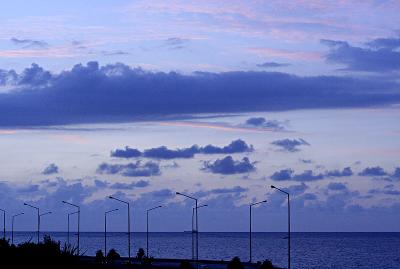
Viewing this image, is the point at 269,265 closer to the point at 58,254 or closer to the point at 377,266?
the point at 58,254

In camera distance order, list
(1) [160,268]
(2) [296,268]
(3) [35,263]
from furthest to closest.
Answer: (2) [296,268], (1) [160,268], (3) [35,263]

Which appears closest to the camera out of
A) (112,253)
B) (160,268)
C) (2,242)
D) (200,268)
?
(2,242)

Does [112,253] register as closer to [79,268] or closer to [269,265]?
[269,265]

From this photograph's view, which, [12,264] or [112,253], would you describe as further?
[112,253]

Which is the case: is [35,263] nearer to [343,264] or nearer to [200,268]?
[200,268]

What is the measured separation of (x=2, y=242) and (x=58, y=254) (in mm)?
17072

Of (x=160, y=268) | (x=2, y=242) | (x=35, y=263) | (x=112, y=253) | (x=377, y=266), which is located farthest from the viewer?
(x=377, y=266)

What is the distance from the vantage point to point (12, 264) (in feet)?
249

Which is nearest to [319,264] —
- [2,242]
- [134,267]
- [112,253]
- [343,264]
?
[343,264]

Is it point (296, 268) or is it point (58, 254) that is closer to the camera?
point (58, 254)

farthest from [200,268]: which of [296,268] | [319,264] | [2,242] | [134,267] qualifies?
[319,264]

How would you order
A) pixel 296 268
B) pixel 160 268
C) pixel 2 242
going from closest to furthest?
pixel 2 242, pixel 160 268, pixel 296 268

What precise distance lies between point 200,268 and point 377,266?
3078 inches

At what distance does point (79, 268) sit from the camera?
3113 inches
